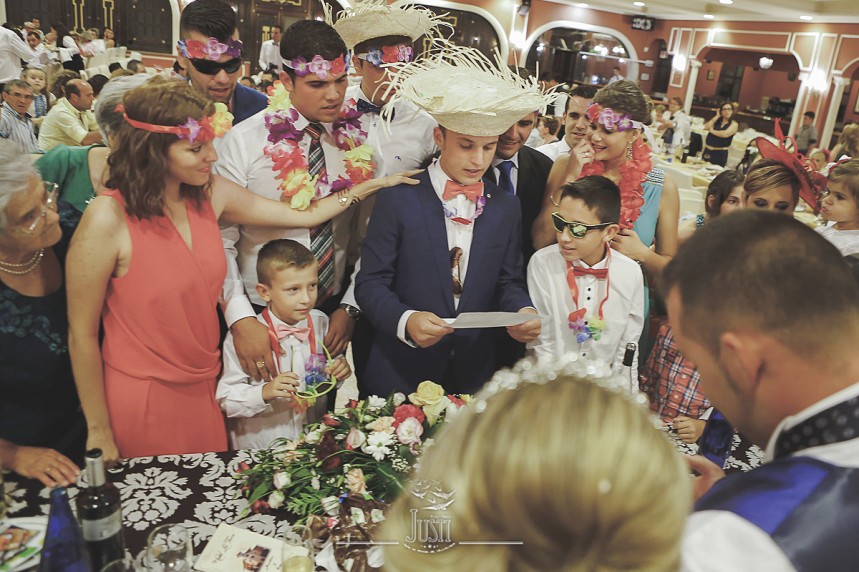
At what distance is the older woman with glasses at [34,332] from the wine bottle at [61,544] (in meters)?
0.41

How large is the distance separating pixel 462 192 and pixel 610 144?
76 centimetres

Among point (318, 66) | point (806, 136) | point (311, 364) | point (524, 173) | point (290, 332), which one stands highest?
point (318, 66)

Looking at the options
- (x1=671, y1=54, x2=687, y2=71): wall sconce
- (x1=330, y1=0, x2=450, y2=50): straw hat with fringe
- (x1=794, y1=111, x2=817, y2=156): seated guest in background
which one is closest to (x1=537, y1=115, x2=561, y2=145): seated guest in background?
(x1=330, y1=0, x2=450, y2=50): straw hat with fringe

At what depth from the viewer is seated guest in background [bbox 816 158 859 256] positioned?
9.60ft

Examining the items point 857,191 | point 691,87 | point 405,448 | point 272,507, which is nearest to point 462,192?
point 405,448

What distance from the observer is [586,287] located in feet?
8.20

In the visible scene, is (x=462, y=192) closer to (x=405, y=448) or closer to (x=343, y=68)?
(x=343, y=68)

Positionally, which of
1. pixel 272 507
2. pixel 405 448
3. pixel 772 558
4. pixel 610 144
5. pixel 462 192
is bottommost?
pixel 272 507

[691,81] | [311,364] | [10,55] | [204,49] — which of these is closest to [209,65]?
[204,49]

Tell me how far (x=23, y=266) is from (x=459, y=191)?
1.41m

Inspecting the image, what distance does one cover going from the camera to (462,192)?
235 centimetres

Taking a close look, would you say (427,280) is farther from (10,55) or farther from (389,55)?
(10,55)

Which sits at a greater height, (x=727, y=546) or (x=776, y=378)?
(x=776, y=378)

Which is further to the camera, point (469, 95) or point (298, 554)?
point (469, 95)
